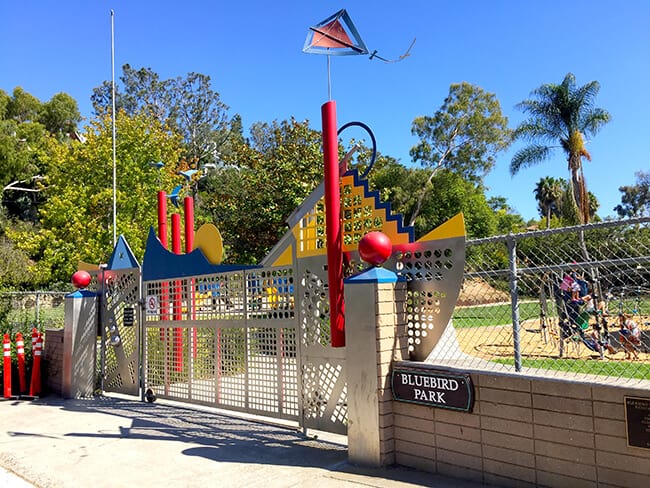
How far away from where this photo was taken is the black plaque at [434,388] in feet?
15.6

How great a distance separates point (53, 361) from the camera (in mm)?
10172

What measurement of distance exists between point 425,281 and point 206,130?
148 ft

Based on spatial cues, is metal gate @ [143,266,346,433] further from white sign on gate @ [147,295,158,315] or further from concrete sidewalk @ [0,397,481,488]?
concrete sidewalk @ [0,397,481,488]

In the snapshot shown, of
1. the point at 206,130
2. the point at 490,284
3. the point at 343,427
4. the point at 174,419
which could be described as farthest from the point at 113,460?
the point at 206,130

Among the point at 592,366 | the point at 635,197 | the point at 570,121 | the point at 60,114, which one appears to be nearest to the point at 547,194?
the point at 635,197

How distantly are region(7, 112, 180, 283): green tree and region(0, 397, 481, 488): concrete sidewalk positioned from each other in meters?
14.2

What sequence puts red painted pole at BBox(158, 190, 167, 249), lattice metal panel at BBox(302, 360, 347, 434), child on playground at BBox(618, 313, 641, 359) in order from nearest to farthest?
lattice metal panel at BBox(302, 360, 347, 434), child on playground at BBox(618, 313, 641, 359), red painted pole at BBox(158, 190, 167, 249)

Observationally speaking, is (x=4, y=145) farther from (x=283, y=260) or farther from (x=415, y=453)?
(x=415, y=453)

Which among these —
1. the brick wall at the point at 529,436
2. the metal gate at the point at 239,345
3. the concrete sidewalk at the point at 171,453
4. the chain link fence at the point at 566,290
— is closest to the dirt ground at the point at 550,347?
the chain link fence at the point at 566,290

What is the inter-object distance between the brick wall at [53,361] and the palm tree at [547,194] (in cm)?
5686

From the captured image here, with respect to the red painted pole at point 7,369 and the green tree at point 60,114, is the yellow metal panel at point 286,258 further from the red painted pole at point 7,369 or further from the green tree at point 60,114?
the green tree at point 60,114

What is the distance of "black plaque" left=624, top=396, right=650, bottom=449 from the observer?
379 centimetres

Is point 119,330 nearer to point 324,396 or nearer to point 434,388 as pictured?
point 324,396

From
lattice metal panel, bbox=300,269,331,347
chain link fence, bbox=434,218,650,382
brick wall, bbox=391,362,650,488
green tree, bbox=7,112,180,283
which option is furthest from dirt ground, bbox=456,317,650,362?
green tree, bbox=7,112,180,283
